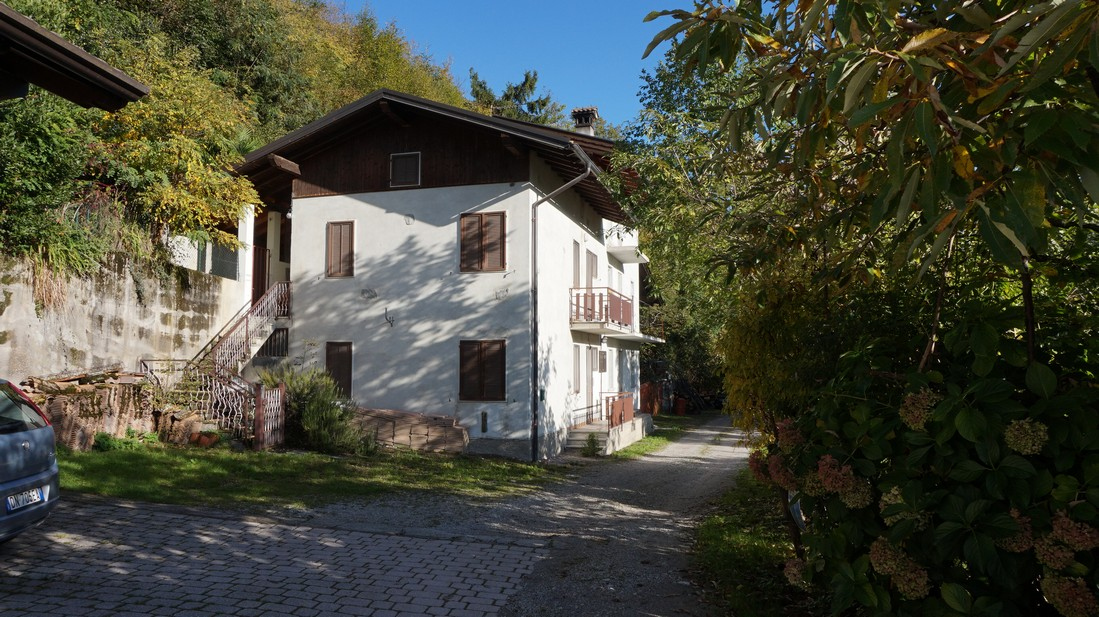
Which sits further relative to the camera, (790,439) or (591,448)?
(591,448)

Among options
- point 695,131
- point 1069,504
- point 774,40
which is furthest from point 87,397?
point 1069,504

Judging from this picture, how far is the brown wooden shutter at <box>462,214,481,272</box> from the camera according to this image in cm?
1673

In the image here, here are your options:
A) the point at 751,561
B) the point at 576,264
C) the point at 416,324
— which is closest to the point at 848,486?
the point at 751,561

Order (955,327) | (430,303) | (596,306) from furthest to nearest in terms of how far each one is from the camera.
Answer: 1. (596,306)
2. (430,303)
3. (955,327)

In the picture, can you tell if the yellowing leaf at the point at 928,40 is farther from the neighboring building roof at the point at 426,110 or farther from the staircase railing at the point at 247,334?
the staircase railing at the point at 247,334

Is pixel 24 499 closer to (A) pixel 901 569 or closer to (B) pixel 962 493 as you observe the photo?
(A) pixel 901 569

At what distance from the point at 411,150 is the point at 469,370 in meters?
5.41

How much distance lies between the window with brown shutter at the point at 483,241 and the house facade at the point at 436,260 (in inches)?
0.9

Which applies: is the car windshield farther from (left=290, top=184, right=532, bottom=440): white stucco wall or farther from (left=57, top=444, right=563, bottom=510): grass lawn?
(left=290, top=184, right=532, bottom=440): white stucco wall

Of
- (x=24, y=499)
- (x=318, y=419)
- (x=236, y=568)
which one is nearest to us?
(x=24, y=499)

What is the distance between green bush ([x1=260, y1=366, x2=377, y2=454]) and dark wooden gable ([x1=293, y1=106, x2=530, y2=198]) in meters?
5.12

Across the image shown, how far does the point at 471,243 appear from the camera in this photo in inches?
661

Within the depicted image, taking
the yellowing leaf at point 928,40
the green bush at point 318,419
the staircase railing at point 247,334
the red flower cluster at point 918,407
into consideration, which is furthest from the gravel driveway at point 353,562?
the staircase railing at point 247,334

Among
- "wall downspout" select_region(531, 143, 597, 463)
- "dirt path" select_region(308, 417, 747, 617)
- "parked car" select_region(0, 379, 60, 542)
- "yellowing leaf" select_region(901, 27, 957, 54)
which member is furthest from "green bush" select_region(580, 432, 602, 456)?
"yellowing leaf" select_region(901, 27, 957, 54)
